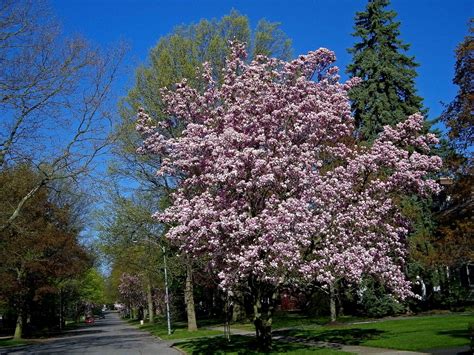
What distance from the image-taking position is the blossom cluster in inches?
500

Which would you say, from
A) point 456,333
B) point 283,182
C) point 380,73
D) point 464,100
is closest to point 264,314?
point 283,182

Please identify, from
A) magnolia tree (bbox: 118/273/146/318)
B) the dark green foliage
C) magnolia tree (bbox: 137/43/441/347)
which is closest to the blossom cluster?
magnolia tree (bbox: 137/43/441/347)

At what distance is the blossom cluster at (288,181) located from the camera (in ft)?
41.7

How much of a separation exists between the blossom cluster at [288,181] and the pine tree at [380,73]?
1793cm

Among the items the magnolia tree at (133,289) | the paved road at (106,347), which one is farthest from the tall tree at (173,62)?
the magnolia tree at (133,289)

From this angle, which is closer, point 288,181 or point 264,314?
point 288,181

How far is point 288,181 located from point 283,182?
0.16 m

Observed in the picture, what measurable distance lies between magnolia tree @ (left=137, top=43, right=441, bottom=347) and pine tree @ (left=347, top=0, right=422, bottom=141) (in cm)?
1772

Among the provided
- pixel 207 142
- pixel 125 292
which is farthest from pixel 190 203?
pixel 125 292

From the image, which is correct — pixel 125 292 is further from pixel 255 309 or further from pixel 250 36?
pixel 255 309

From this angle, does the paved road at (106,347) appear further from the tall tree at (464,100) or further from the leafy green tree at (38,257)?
the tall tree at (464,100)

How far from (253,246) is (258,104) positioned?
13.2ft

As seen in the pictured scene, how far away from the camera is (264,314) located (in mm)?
15680

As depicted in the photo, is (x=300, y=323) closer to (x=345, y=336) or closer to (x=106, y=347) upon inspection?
(x=106, y=347)
